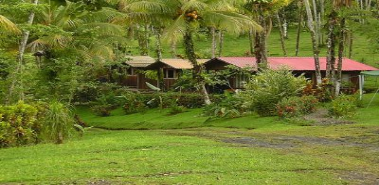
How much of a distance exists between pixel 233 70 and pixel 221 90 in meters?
2.52

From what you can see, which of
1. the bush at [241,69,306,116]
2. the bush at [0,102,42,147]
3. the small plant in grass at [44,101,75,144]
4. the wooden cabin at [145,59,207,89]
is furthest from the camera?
the wooden cabin at [145,59,207,89]

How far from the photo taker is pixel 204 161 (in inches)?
424

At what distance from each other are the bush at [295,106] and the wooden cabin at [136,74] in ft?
60.6

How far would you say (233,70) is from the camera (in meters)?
34.5

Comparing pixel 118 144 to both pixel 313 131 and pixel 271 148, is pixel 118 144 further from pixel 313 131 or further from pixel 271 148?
pixel 313 131

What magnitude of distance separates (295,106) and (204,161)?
44.7 feet

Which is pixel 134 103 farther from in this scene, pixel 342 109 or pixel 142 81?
pixel 342 109

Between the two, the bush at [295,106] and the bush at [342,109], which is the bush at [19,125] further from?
the bush at [342,109]

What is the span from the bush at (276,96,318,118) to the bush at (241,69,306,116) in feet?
1.93

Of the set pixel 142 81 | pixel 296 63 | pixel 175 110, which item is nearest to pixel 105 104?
pixel 175 110

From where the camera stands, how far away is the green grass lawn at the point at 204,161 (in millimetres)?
9031

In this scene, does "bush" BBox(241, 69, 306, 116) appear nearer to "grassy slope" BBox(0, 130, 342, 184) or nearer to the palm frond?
the palm frond

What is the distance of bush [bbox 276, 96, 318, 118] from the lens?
76.7 feet

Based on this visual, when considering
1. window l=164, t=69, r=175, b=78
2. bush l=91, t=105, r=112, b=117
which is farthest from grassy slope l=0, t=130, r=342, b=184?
window l=164, t=69, r=175, b=78
